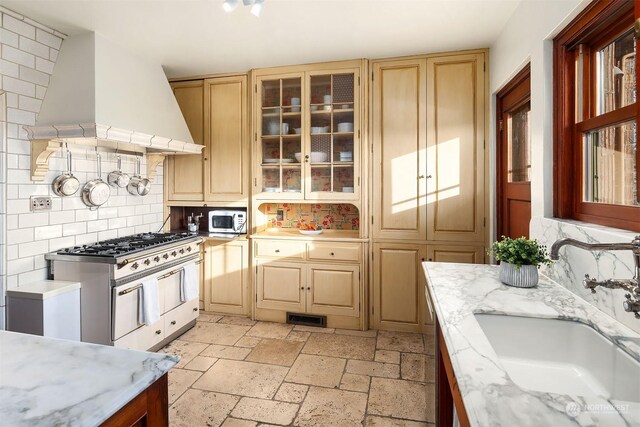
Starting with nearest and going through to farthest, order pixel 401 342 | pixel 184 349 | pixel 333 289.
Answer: pixel 184 349 → pixel 401 342 → pixel 333 289

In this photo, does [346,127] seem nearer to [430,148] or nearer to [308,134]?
[308,134]

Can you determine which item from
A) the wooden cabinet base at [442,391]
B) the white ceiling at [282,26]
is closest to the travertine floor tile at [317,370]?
the wooden cabinet base at [442,391]

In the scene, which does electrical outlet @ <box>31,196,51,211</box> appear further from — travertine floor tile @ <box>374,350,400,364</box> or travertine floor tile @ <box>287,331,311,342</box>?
travertine floor tile @ <box>374,350,400,364</box>

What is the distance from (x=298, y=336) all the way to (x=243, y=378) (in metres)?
0.82

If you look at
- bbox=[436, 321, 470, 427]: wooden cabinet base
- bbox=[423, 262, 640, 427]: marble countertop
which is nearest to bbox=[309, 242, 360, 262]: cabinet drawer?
bbox=[423, 262, 640, 427]: marble countertop

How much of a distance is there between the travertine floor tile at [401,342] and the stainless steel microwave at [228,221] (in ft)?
5.88

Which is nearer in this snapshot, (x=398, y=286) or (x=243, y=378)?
(x=243, y=378)

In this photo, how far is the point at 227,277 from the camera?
383cm

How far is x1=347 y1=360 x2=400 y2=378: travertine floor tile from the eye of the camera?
8.70 feet

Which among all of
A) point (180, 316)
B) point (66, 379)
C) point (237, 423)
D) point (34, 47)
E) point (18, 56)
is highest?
point (34, 47)

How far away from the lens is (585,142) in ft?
5.91

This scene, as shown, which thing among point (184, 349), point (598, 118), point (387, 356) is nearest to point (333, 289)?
point (387, 356)

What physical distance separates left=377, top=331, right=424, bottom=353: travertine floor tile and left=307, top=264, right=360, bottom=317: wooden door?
0.34 meters

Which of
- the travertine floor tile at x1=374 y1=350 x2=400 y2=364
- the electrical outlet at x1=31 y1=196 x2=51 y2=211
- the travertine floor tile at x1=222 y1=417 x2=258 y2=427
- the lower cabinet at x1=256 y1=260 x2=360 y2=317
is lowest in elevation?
the travertine floor tile at x1=222 y1=417 x2=258 y2=427
